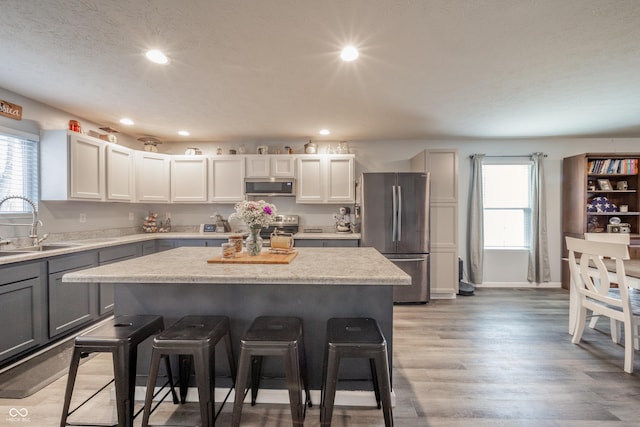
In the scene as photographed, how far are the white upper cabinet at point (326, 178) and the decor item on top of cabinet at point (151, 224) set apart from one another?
2.44m

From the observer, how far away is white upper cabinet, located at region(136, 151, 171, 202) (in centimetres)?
408

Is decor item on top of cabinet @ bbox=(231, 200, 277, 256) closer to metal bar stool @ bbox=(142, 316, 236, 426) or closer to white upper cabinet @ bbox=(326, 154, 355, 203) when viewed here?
metal bar stool @ bbox=(142, 316, 236, 426)

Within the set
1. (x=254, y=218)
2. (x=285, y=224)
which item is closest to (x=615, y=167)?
(x=285, y=224)

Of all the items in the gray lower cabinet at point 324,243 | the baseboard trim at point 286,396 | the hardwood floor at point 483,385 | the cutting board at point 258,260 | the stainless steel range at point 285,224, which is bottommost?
the hardwood floor at point 483,385

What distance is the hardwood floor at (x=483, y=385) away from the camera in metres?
1.70

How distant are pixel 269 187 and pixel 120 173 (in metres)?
2.00

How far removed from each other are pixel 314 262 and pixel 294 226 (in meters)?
2.55

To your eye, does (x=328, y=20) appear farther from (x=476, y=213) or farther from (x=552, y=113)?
(x=476, y=213)

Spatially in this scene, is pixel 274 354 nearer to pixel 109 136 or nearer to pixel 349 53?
pixel 349 53

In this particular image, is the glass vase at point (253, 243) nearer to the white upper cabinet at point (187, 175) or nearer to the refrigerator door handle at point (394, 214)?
the refrigerator door handle at point (394, 214)

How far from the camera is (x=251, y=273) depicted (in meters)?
1.59

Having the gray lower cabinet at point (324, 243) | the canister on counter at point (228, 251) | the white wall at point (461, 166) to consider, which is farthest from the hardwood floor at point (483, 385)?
the white wall at point (461, 166)

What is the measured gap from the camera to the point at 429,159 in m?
4.02

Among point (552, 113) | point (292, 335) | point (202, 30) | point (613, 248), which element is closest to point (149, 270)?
point (292, 335)
